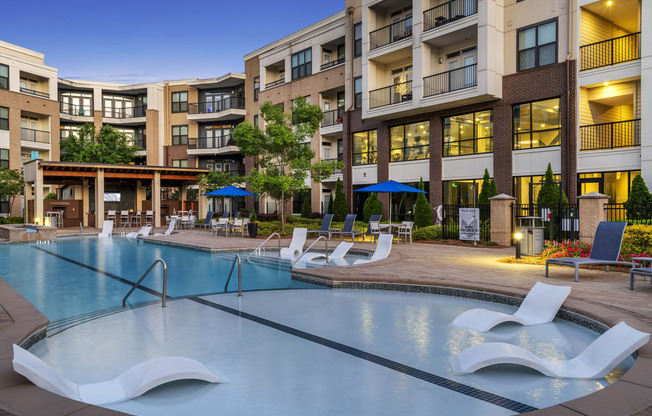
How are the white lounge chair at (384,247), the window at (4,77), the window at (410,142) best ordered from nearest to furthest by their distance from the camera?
the white lounge chair at (384,247), the window at (410,142), the window at (4,77)

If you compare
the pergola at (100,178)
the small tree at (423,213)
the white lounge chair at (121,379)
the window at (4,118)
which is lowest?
the white lounge chair at (121,379)

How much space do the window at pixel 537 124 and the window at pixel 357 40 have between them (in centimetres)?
1089

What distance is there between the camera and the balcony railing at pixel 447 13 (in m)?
21.9

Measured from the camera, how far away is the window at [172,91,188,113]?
149 ft

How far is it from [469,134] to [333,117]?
416 inches

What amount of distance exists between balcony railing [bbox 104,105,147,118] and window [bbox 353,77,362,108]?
25.4 metres

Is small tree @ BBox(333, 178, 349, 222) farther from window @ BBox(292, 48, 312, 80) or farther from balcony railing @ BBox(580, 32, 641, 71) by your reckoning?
balcony railing @ BBox(580, 32, 641, 71)

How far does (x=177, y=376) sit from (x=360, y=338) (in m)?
2.57

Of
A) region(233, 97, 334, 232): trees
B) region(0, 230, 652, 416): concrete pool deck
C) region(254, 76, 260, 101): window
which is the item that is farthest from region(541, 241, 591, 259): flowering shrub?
region(254, 76, 260, 101): window

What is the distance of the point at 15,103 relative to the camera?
117ft

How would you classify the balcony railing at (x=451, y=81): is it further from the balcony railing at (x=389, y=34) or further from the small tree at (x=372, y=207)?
the small tree at (x=372, y=207)

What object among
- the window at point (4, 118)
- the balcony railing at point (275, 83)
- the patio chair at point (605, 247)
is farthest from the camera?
the balcony railing at point (275, 83)

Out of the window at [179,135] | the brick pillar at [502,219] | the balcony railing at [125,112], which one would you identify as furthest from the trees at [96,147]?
the brick pillar at [502,219]

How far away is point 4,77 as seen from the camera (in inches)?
1395
